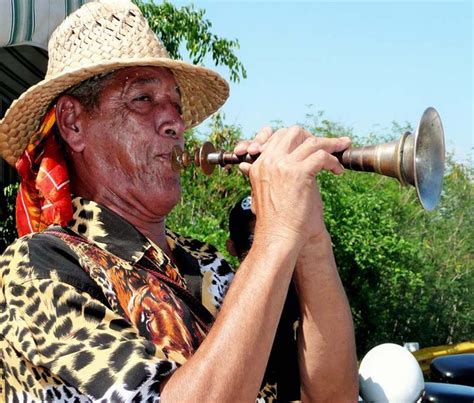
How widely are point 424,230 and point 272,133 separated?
10.1 m

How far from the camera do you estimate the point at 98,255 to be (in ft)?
6.73

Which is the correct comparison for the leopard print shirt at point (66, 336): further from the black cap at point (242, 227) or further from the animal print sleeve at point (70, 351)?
the black cap at point (242, 227)

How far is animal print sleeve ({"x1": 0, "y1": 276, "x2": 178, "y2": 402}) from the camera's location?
1.72m

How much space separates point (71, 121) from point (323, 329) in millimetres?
902

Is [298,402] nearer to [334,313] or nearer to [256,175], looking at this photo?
[334,313]

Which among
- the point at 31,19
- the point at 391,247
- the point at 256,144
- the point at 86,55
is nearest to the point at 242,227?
the point at 31,19

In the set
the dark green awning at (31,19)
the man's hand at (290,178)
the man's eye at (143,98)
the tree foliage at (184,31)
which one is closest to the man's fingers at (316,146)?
the man's hand at (290,178)

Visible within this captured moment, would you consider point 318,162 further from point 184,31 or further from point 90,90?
point 184,31

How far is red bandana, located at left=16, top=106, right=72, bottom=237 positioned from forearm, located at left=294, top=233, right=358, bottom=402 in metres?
0.64

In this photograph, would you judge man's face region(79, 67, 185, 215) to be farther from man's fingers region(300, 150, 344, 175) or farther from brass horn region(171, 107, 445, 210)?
man's fingers region(300, 150, 344, 175)

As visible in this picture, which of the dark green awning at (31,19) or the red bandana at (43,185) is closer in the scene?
the red bandana at (43,185)

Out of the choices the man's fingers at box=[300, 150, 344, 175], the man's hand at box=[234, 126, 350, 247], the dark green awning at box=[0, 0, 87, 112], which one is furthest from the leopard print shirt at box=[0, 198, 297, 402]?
the dark green awning at box=[0, 0, 87, 112]

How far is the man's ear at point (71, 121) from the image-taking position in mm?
2395

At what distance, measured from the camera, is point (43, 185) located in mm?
2244
